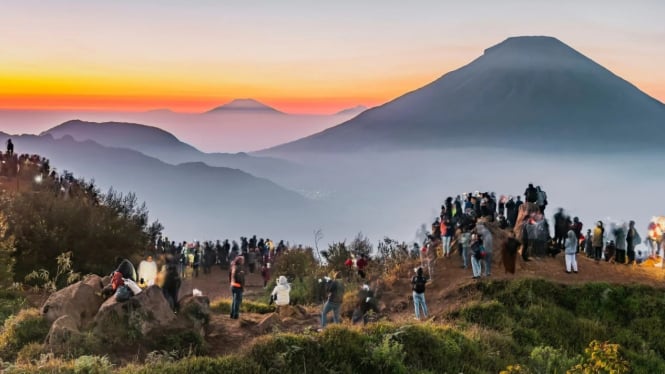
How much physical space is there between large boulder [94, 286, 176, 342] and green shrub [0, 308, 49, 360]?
4.22 ft

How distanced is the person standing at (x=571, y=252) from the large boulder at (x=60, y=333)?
1502 cm

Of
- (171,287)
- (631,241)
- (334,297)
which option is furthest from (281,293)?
(631,241)

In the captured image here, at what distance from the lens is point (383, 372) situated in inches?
496

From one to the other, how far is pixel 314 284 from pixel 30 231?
10319mm

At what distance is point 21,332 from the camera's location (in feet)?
41.9

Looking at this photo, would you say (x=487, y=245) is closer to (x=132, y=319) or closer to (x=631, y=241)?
(x=631, y=241)

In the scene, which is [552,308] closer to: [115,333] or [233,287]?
[233,287]

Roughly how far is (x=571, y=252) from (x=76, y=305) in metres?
15.4

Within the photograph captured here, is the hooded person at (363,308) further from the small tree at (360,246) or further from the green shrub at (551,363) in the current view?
the small tree at (360,246)

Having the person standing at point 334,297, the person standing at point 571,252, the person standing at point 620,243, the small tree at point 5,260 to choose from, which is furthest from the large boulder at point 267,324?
the person standing at point 620,243

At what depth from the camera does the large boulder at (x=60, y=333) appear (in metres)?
12.0

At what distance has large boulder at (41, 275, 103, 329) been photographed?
515 inches

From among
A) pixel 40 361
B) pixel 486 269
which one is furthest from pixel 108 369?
pixel 486 269

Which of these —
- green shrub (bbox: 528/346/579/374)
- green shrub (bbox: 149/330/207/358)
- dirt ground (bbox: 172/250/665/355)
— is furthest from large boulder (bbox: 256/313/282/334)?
green shrub (bbox: 528/346/579/374)
